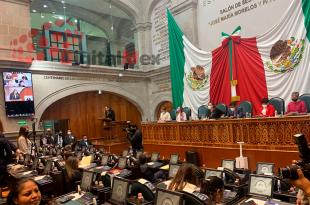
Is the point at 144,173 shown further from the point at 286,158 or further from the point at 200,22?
the point at 200,22

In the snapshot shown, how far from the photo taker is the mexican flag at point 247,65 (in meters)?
7.53

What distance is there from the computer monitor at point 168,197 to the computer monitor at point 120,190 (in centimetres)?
69

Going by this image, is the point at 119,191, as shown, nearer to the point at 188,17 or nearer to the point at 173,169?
the point at 173,169

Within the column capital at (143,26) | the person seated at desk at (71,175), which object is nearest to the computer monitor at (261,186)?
the person seated at desk at (71,175)

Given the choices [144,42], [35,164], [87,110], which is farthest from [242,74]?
[87,110]

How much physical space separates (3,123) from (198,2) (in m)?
8.61

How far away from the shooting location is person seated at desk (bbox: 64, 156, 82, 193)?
4770mm

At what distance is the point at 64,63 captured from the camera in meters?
12.0

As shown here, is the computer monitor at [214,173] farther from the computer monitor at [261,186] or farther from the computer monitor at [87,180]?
the computer monitor at [87,180]

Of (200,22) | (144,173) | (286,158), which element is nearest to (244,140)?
(286,158)

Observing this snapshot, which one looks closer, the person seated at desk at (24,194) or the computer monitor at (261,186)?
the person seated at desk at (24,194)

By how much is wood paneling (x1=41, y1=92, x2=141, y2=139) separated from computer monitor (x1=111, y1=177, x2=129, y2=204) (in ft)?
30.0

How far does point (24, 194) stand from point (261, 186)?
2435mm

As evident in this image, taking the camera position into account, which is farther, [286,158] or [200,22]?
[200,22]
